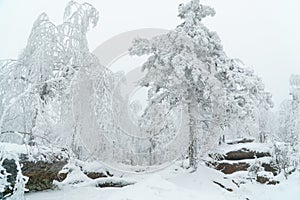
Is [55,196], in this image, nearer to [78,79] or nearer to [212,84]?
[78,79]

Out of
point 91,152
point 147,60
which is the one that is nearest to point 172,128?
point 147,60

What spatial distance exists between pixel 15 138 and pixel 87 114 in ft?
7.45

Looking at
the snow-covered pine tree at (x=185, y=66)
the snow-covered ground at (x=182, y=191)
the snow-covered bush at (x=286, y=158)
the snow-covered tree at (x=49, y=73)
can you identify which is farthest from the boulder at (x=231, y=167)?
the snow-covered tree at (x=49, y=73)

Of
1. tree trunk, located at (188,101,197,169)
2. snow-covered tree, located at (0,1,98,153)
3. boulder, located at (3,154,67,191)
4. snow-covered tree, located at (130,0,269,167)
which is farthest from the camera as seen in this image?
tree trunk, located at (188,101,197,169)

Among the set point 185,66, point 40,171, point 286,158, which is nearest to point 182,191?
point 40,171

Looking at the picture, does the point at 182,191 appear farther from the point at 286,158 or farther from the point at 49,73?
the point at 49,73

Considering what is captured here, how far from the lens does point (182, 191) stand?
27.2 ft

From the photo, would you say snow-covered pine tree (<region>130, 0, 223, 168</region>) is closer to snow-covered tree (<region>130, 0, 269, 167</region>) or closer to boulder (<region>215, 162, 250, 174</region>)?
snow-covered tree (<region>130, 0, 269, 167</region>)

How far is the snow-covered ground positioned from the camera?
7.27m

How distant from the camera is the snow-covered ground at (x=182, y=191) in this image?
23.9ft

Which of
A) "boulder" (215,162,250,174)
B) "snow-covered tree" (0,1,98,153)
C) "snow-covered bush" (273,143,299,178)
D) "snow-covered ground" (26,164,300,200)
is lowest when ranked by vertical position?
"boulder" (215,162,250,174)

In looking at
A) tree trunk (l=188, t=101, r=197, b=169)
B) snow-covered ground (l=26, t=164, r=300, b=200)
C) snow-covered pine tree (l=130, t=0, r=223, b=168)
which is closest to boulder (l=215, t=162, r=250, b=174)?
tree trunk (l=188, t=101, r=197, b=169)

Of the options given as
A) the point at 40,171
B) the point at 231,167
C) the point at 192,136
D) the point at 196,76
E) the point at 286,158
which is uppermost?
the point at 196,76

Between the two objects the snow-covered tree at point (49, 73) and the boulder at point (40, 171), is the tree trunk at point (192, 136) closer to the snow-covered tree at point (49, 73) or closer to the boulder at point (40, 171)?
the snow-covered tree at point (49, 73)
